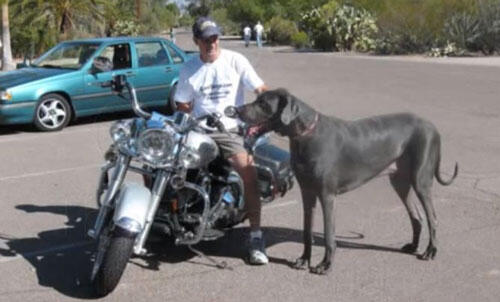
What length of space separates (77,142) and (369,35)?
1176 inches

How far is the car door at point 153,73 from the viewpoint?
12.7 meters

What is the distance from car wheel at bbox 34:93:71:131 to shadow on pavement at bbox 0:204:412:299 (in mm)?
5850

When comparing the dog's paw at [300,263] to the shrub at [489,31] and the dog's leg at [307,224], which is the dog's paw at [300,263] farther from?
the shrub at [489,31]

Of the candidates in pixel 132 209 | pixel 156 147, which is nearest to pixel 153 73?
pixel 156 147

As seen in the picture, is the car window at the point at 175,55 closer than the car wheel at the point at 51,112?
No

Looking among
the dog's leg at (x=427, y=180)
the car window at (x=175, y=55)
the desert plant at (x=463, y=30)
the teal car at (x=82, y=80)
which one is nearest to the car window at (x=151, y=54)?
the teal car at (x=82, y=80)

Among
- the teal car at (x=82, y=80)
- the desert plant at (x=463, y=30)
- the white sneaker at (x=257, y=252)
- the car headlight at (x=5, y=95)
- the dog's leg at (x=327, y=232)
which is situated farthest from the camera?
the desert plant at (x=463, y=30)

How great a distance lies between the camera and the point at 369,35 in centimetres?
3862

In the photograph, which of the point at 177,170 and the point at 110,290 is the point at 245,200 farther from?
the point at 110,290

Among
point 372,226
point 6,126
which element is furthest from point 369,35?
point 372,226

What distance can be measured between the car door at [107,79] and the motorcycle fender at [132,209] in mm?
7586

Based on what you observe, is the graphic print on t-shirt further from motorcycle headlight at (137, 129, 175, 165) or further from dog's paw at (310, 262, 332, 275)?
dog's paw at (310, 262, 332, 275)

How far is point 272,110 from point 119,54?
857cm

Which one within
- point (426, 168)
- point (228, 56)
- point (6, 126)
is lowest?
point (6, 126)
